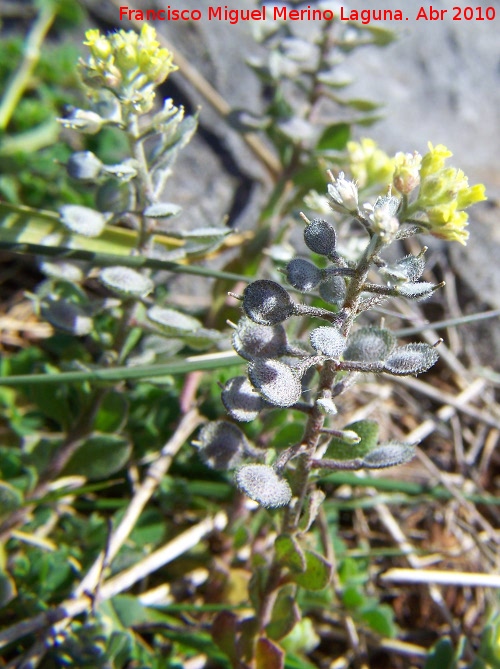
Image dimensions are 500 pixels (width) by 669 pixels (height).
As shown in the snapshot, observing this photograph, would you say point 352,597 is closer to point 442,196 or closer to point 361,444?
point 361,444

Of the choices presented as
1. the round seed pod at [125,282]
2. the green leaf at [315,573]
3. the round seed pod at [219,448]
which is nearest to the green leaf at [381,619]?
the green leaf at [315,573]

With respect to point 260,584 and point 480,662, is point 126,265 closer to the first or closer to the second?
point 260,584

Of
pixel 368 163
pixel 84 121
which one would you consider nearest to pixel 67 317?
pixel 84 121

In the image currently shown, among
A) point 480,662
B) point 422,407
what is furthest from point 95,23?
point 480,662

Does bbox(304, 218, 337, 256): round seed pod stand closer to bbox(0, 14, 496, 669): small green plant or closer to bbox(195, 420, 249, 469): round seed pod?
bbox(0, 14, 496, 669): small green plant

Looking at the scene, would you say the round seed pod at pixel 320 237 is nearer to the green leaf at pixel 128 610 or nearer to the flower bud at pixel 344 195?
the flower bud at pixel 344 195

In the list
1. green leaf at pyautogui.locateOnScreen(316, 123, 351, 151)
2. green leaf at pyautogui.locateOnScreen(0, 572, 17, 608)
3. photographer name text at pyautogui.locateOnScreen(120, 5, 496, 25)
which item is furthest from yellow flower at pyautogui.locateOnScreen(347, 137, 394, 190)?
green leaf at pyautogui.locateOnScreen(0, 572, 17, 608)

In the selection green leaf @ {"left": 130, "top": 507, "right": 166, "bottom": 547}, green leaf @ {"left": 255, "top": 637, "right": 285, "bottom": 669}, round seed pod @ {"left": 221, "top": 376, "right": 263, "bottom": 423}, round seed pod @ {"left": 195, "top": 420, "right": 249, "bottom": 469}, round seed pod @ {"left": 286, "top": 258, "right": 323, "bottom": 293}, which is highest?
round seed pod @ {"left": 286, "top": 258, "right": 323, "bottom": 293}
